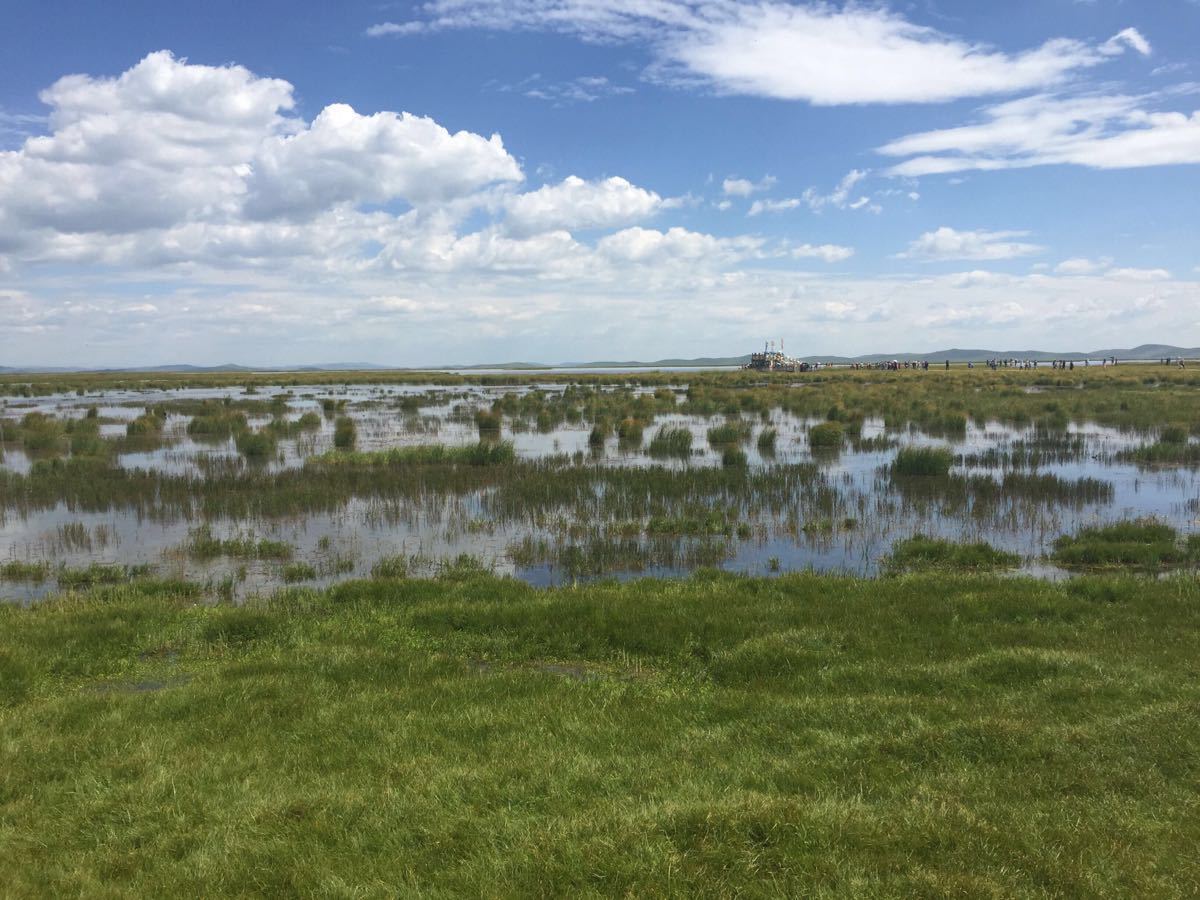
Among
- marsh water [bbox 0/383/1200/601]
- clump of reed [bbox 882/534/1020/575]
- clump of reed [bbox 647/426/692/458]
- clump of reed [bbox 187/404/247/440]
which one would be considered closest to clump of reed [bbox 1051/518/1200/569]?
marsh water [bbox 0/383/1200/601]

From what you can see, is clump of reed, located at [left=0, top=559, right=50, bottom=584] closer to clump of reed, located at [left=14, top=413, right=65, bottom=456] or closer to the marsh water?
the marsh water

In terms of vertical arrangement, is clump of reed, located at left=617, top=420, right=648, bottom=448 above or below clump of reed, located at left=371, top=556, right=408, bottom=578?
above

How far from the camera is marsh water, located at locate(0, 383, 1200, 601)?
1694 centimetres

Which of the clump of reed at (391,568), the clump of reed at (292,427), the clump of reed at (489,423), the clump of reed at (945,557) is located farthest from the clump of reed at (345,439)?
the clump of reed at (945,557)

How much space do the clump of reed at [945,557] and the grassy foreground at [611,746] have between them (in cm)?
319

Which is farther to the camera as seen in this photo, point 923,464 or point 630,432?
point 630,432

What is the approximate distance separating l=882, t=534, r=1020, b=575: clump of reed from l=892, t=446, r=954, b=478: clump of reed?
9.74 m

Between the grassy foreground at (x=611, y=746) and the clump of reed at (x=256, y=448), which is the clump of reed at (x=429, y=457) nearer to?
the clump of reed at (x=256, y=448)

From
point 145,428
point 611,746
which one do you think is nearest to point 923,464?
point 611,746

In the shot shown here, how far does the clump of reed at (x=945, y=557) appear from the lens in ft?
52.5

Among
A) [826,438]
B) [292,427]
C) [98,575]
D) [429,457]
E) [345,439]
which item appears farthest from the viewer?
[292,427]

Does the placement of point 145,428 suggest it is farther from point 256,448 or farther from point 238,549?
point 238,549

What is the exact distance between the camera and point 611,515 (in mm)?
21062

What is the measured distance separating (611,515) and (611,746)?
13.7 m
